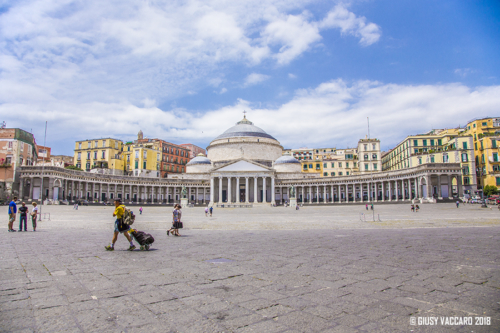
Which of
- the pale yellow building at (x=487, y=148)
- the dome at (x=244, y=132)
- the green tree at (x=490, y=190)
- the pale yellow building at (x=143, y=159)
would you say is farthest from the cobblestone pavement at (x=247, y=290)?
the dome at (x=244, y=132)

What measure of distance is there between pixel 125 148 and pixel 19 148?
2942cm

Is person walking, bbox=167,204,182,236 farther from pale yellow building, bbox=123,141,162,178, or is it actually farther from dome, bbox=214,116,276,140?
dome, bbox=214,116,276,140

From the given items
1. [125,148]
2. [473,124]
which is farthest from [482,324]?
[125,148]

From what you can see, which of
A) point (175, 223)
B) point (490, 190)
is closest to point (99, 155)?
point (175, 223)

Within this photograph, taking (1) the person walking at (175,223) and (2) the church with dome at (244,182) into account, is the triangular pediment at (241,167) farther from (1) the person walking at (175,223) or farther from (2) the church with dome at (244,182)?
(1) the person walking at (175,223)

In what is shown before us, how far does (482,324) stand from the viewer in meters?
3.64

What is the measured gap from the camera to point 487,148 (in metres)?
56.0

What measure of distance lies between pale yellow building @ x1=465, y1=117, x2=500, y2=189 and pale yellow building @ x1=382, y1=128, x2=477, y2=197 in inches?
48.5

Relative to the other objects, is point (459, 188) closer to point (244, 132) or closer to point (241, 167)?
point (241, 167)

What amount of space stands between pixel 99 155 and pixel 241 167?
1373 inches

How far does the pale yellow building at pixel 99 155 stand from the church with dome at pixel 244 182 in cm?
858

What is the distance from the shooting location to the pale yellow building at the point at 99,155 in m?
76.0

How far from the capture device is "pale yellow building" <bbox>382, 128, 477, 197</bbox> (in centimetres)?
5878

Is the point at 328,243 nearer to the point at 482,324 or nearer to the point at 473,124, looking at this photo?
the point at 482,324
